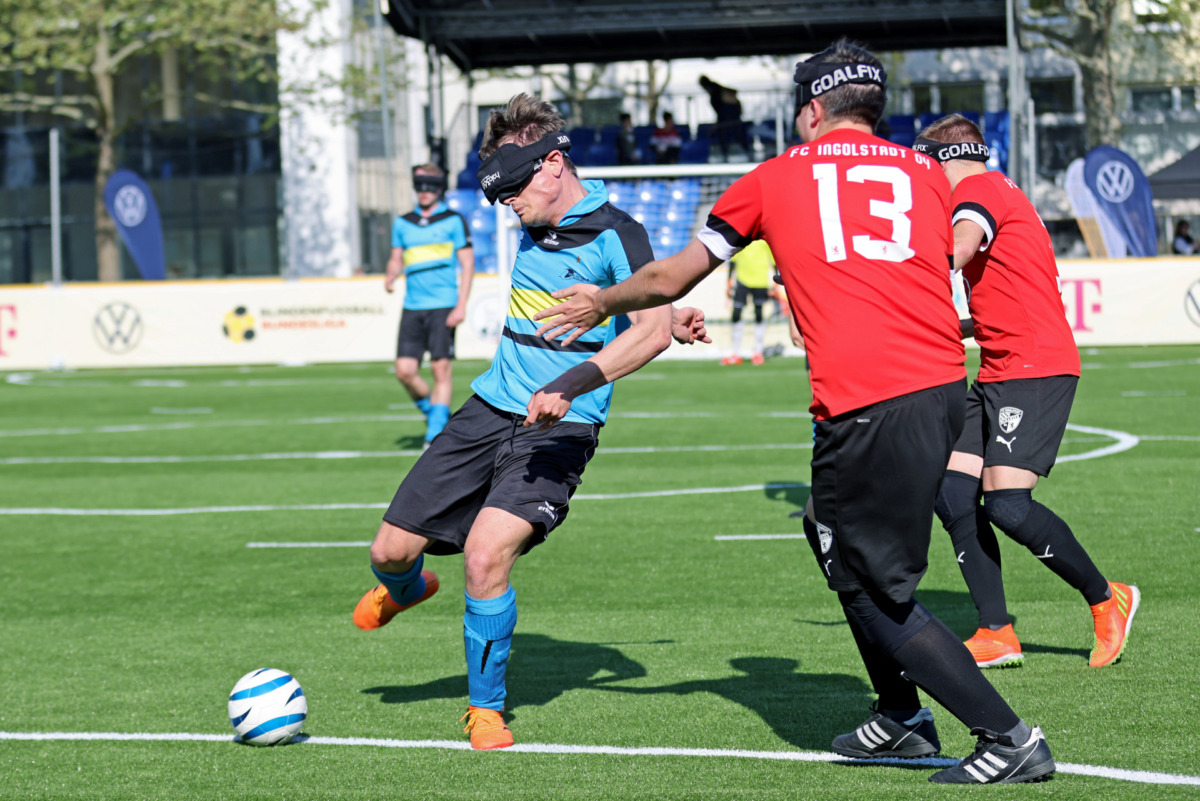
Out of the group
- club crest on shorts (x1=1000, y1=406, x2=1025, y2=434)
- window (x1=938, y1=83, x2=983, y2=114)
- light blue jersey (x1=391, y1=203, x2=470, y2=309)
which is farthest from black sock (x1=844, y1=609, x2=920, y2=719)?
window (x1=938, y1=83, x2=983, y2=114)

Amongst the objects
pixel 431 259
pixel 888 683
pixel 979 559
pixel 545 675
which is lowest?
pixel 545 675

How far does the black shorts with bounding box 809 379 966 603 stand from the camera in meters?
3.84

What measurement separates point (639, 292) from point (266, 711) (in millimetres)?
1929

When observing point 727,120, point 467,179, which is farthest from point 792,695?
point 727,120

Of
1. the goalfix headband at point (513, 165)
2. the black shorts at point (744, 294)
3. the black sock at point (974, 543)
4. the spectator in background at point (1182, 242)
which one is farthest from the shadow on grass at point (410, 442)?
the spectator in background at point (1182, 242)

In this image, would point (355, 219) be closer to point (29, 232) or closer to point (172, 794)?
point (29, 232)

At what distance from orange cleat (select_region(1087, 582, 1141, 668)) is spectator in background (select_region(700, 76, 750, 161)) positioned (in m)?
25.4

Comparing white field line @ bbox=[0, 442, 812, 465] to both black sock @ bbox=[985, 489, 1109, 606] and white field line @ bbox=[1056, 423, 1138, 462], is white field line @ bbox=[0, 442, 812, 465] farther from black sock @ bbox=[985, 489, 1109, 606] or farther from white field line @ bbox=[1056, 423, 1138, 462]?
black sock @ bbox=[985, 489, 1109, 606]

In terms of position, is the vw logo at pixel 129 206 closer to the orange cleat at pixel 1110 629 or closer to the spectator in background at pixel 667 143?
the spectator in background at pixel 667 143

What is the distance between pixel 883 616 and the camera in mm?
4016

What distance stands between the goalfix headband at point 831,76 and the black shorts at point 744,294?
52.5 feet

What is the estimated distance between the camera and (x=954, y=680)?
392 cm

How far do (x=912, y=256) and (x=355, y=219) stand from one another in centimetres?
4095

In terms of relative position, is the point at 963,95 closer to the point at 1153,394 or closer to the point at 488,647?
the point at 1153,394
